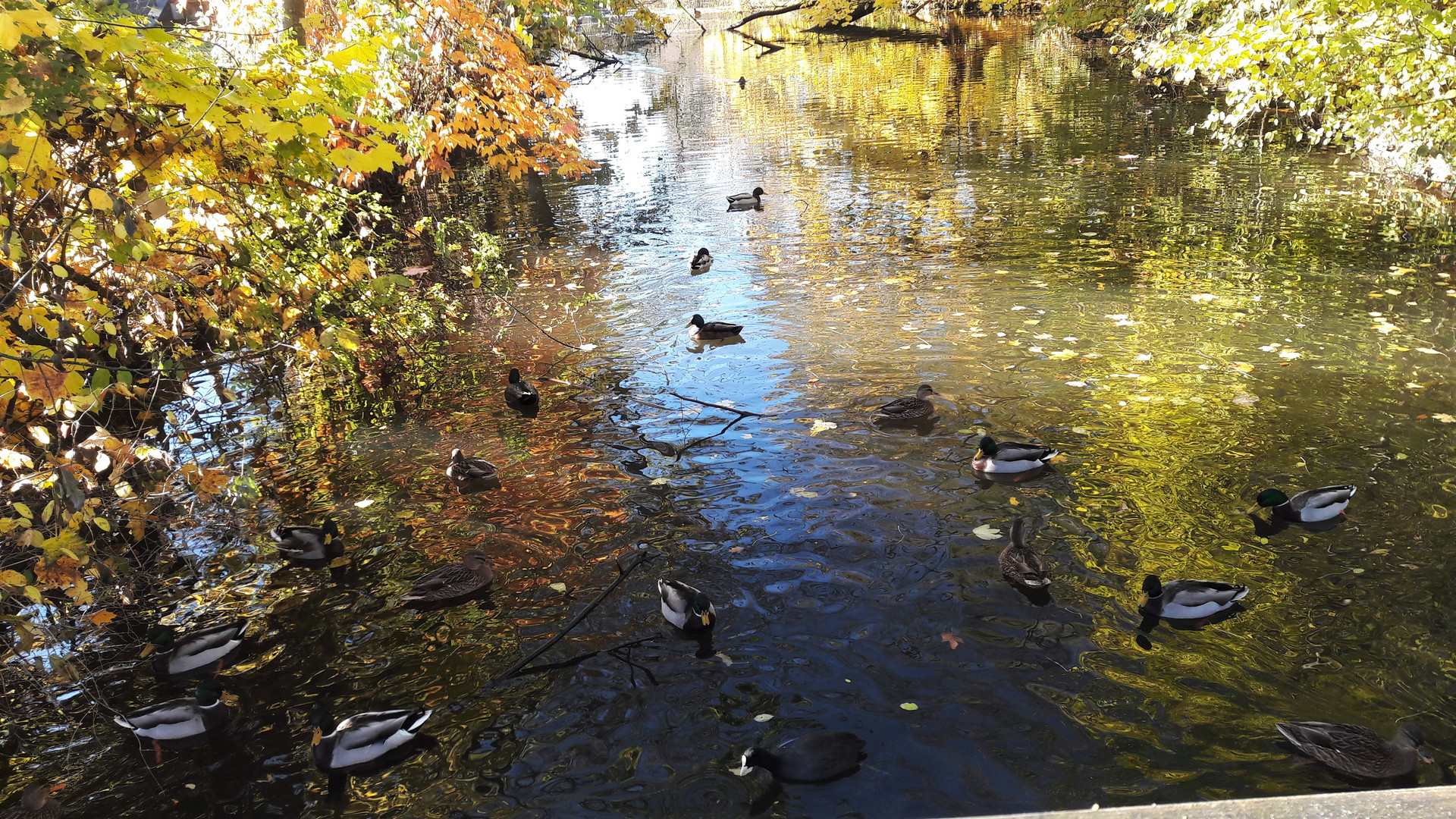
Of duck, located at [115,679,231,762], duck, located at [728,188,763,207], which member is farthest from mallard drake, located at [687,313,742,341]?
duck, located at [728,188,763,207]

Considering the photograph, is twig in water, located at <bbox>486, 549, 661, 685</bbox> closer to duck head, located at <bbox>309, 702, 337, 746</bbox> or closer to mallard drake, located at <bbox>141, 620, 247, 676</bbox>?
duck head, located at <bbox>309, 702, 337, 746</bbox>

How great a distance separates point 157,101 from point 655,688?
4.58 metres

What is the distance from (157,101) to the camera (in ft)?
16.5

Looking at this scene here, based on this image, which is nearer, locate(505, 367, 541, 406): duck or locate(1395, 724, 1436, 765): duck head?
locate(1395, 724, 1436, 765): duck head

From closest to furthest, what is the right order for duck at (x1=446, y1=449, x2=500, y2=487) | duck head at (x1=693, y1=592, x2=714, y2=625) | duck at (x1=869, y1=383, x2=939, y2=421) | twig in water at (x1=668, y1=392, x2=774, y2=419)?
duck head at (x1=693, y1=592, x2=714, y2=625), duck at (x1=446, y1=449, x2=500, y2=487), duck at (x1=869, y1=383, x2=939, y2=421), twig in water at (x1=668, y1=392, x2=774, y2=419)

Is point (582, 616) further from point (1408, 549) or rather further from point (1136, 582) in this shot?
point (1408, 549)

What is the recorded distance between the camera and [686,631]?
611 cm

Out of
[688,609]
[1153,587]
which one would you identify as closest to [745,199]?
[688,609]

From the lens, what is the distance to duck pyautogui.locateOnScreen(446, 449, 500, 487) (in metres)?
8.34

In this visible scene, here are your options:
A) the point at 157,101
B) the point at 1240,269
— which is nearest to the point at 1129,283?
the point at 1240,269

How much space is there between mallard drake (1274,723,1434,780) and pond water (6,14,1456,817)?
0.13 m

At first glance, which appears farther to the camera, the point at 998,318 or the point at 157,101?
the point at 998,318

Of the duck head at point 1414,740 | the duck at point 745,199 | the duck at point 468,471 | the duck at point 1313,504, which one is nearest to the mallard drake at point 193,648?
the duck at point 468,471

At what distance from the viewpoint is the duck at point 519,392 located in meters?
10.1
